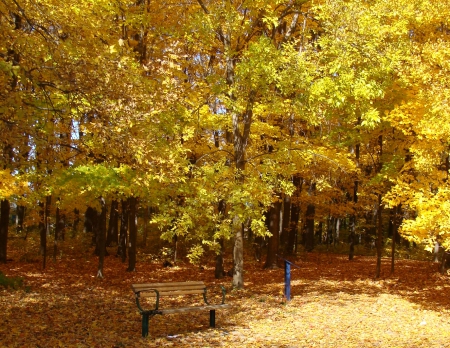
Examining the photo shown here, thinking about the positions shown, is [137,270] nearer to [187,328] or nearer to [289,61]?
[187,328]

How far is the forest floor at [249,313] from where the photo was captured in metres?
7.07

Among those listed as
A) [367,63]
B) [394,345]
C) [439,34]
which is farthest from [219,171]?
[439,34]

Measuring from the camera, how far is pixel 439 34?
1447 cm

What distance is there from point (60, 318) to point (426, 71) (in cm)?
969

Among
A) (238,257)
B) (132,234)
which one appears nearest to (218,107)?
(132,234)

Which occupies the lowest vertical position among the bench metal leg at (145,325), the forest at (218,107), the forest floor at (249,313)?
the forest floor at (249,313)

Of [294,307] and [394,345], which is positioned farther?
[294,307]

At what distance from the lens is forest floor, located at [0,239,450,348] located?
279 inches

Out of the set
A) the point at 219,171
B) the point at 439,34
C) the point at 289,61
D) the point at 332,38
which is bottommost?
the point at 219,171

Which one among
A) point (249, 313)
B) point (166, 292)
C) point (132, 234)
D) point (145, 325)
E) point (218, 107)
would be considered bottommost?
point (249, 313)

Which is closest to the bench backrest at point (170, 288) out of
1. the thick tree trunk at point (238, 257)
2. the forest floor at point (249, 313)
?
the forest floor at point (249, 313)

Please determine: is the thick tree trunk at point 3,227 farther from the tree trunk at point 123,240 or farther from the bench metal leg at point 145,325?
the bench metal leg at point 145,325

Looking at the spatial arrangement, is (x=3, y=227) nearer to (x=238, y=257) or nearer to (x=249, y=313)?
(x=238, y=257)

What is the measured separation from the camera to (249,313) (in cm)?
916
